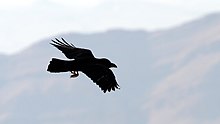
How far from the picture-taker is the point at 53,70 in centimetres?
1877

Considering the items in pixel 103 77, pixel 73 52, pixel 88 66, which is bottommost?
pixel 88 66

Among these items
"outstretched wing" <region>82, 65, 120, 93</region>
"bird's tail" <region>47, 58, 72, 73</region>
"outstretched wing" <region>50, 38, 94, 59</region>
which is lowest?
"bird's tail" <region>47, 58, 72, 73</region>

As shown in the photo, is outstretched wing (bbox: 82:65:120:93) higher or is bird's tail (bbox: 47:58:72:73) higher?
outstretched wing (bbox: 82:65:120:93)

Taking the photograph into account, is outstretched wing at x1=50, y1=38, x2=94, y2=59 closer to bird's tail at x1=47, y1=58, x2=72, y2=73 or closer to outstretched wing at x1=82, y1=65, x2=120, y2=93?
outstretched wing at x1=82, y1=65, x2=120, y2=93

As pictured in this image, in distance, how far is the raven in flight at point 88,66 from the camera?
1891 centimetres

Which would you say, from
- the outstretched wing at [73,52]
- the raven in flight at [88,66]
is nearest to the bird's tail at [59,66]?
the raven in flight at [88,66]

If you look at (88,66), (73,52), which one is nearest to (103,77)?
(88,66)

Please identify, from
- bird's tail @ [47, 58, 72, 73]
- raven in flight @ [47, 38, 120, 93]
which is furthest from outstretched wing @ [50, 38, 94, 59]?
bird's tail @ [47, 58, 72, 73]

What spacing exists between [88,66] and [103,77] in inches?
41.0

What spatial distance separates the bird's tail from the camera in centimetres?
1880

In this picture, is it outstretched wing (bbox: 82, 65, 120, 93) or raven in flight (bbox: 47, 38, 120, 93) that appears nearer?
raven in flight (bbox: 47, 38, 120, 93)

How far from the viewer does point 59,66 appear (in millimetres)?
18984

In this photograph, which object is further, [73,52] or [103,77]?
[73,52]

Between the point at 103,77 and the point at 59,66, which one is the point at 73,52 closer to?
the point at 103,77
